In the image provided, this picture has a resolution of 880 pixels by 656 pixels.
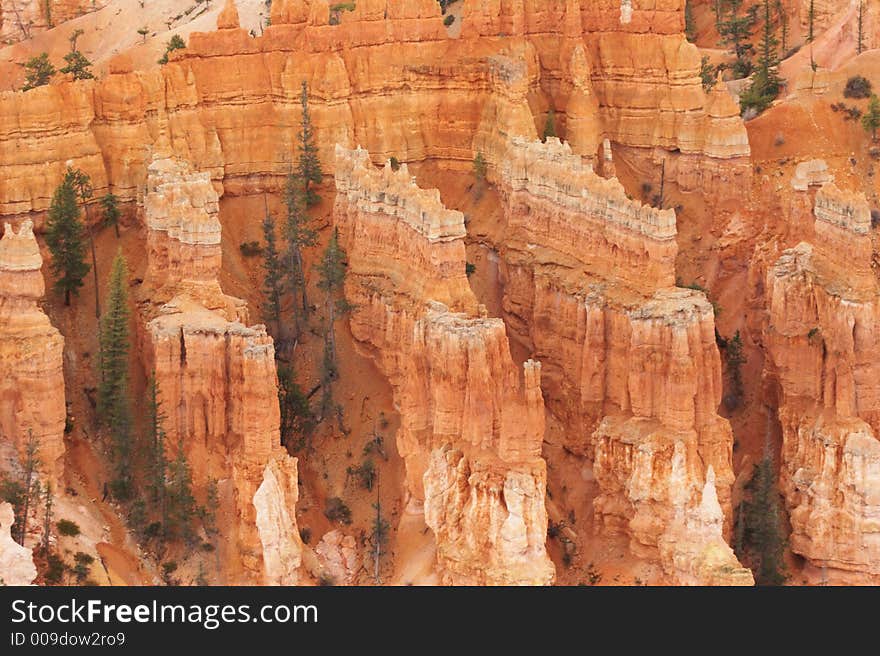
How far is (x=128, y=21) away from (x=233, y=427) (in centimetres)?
4974

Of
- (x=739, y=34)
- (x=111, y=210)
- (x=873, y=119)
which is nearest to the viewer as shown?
(x=111, y=210)

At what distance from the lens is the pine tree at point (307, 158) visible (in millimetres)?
105750

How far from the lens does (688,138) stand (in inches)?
4375

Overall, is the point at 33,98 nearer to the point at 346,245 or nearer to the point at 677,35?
the point at 346,245

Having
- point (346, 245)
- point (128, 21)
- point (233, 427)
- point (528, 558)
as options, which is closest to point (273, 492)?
point (233, 427)

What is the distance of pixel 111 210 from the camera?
100750 millimetres

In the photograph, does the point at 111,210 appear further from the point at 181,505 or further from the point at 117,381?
the point at 181,505

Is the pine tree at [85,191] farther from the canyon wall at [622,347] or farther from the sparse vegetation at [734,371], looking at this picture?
the sparse vegetation at [734,371]

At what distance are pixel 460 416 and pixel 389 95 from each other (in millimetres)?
24823

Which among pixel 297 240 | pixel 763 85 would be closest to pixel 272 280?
pixel 297 240

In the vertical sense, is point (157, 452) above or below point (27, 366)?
below

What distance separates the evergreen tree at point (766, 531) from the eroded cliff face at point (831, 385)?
1583 millimetres

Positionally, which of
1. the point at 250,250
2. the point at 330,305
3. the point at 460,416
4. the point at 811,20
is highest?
the point at 811,20

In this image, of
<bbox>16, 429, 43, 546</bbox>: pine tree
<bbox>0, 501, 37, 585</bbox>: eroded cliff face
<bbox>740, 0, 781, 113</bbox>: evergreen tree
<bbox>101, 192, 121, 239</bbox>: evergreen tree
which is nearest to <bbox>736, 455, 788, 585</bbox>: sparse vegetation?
<bbox>16, 429, 43, 546</bbox>: pine tree
